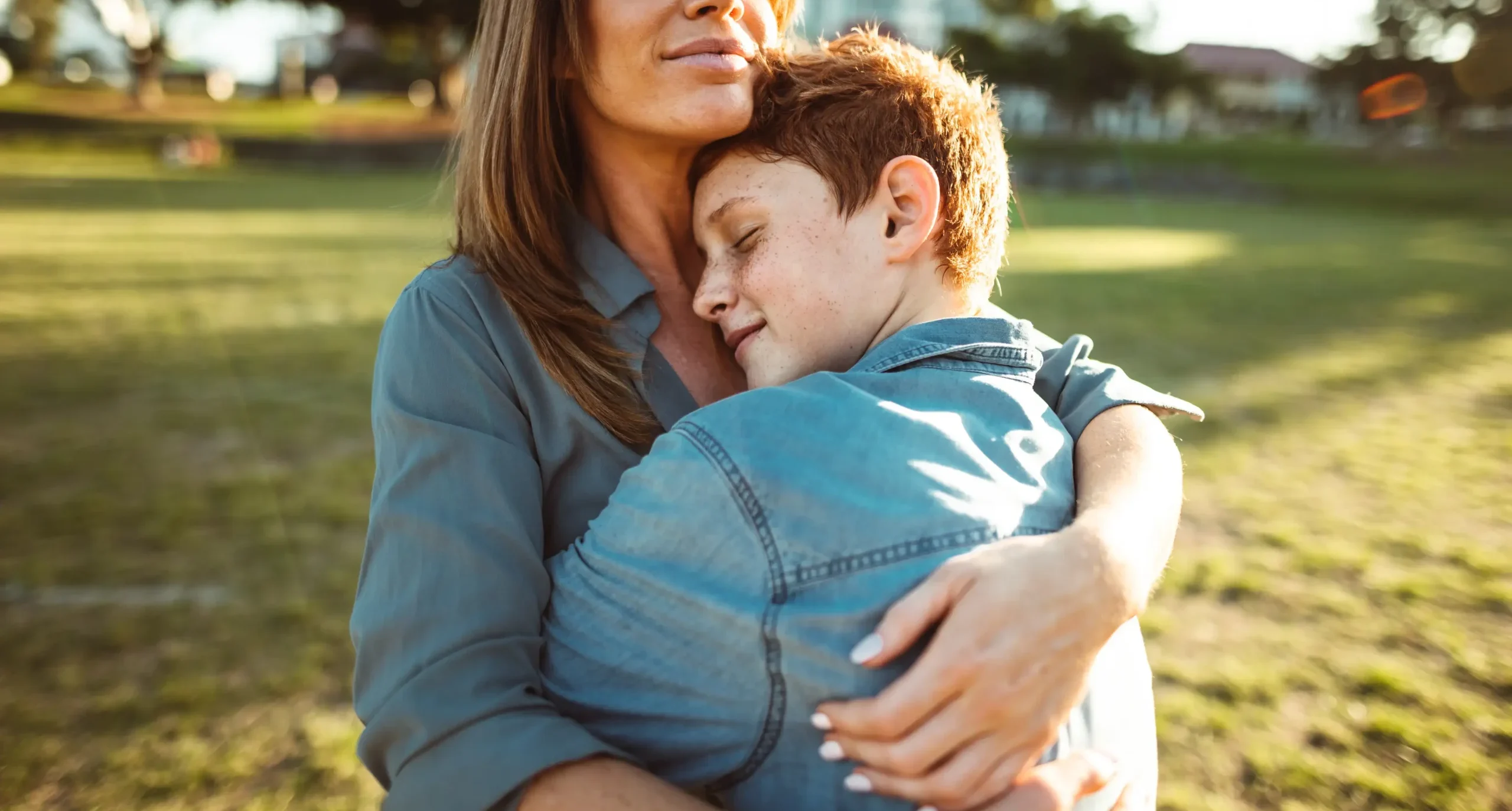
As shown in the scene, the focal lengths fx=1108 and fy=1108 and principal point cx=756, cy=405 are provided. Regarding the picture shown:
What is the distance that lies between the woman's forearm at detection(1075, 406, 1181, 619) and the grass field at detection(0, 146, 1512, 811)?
49.2 inches

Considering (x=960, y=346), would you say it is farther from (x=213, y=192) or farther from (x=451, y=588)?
(x=213, y=192)

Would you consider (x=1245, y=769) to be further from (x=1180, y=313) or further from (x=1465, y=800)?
(x=1180, y=313)

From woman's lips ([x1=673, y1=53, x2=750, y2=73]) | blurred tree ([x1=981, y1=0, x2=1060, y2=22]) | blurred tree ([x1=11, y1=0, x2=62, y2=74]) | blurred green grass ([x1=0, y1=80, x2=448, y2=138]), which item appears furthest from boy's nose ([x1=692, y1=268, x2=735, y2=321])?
blurred tree ([x1=11, y1=0, x2=62, y2=74])

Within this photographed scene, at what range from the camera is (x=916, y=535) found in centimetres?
129

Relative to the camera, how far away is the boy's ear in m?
1.68

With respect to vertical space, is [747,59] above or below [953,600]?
above

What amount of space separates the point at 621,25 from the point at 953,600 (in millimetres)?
1139

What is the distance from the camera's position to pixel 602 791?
1.32 meters

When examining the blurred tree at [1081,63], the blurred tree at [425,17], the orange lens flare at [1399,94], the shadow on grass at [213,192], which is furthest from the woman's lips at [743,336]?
the orange lens flare at [1399,94]

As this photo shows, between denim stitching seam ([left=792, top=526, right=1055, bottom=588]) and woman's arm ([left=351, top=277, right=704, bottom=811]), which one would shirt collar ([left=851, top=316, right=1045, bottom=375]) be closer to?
denim stitching seam ([left=792, top=526, right=1055, bottom=588])

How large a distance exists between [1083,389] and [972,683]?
75 cm

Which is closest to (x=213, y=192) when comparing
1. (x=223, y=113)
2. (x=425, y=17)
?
(x=425, y=17)

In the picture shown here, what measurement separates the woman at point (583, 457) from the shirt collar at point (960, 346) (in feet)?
0.66

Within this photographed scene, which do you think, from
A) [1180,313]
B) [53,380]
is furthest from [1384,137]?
[53,380]
